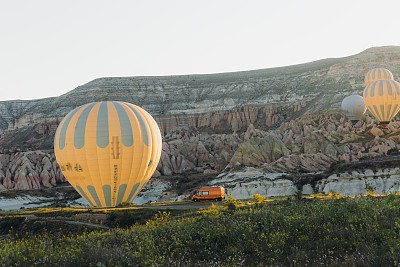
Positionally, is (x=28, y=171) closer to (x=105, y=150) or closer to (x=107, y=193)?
(x=107, y=193)

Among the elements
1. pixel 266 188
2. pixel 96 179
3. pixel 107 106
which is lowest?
pixel 266 188

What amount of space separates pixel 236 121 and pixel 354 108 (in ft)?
157

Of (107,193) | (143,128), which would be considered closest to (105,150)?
(143,128)

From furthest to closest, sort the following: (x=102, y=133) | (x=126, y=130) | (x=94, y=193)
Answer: (x=94, y=193), (x=126, y=130), (x=102, y=133)

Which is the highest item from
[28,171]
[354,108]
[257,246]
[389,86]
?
[389,86]

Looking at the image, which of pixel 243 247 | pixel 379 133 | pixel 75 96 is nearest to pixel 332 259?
pixel 243 247

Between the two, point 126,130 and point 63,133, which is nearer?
point 126,130

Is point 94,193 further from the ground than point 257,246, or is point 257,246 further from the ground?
point 257,246

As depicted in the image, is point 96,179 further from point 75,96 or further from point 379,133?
point 75,96

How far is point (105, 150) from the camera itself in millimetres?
41531

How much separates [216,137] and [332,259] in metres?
96.5

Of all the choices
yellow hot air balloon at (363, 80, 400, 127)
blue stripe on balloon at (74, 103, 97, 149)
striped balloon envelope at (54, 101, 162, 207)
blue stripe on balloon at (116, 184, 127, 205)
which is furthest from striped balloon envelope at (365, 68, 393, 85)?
blue stripe on balloon at (74, 103, 97, 149)

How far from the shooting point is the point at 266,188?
183 feet

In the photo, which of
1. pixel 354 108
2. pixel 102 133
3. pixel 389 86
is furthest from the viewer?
pixel 354 108
